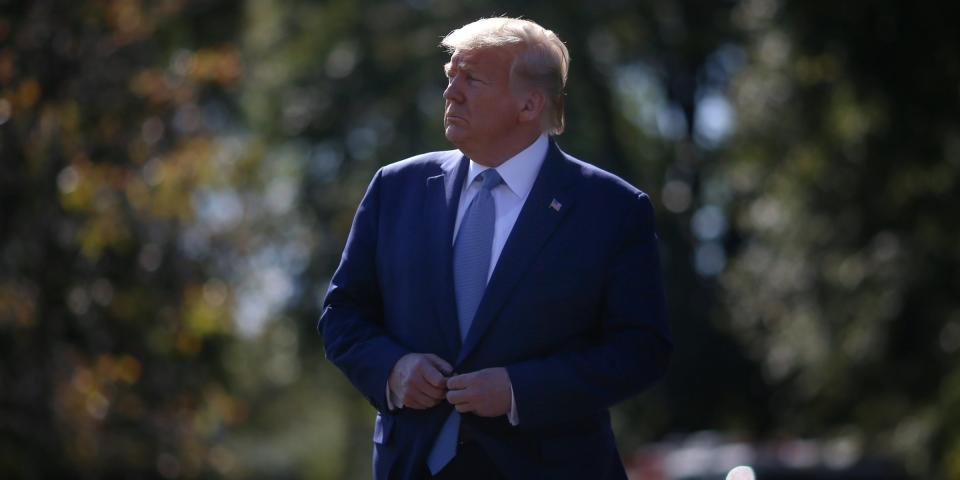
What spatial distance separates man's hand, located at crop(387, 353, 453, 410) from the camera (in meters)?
3.58

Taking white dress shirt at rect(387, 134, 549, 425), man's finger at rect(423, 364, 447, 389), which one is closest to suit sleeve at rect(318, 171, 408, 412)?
man's finger at rect(423, 364, 447, 389)

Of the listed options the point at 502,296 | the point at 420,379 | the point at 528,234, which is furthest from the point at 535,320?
the point at 420,379

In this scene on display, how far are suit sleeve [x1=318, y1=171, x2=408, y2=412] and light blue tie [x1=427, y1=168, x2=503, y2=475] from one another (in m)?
0.17

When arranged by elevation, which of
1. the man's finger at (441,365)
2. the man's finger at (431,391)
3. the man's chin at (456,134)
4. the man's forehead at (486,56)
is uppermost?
the man's forehead at (486,56)

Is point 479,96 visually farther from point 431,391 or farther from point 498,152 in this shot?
point 431,391

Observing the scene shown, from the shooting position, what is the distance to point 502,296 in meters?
3.67

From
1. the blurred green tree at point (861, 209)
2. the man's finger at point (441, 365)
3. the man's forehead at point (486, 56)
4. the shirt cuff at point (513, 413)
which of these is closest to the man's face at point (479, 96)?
the man's forehead at point (486, 56)

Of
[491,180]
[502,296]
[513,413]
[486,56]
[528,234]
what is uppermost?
[486,56]

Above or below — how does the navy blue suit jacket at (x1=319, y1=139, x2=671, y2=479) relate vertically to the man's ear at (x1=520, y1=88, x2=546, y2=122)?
below

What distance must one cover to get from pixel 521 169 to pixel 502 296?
0.38 metres

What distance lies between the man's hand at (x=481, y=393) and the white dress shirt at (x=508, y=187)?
0.37 m

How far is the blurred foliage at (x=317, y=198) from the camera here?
12.1m

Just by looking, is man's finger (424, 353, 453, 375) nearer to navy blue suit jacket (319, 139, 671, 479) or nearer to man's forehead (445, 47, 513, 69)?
navy blue suit jacket (319, 139, 671, 479)

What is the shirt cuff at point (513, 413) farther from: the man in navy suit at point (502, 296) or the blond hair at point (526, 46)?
the blond hair at point (526, 46)
